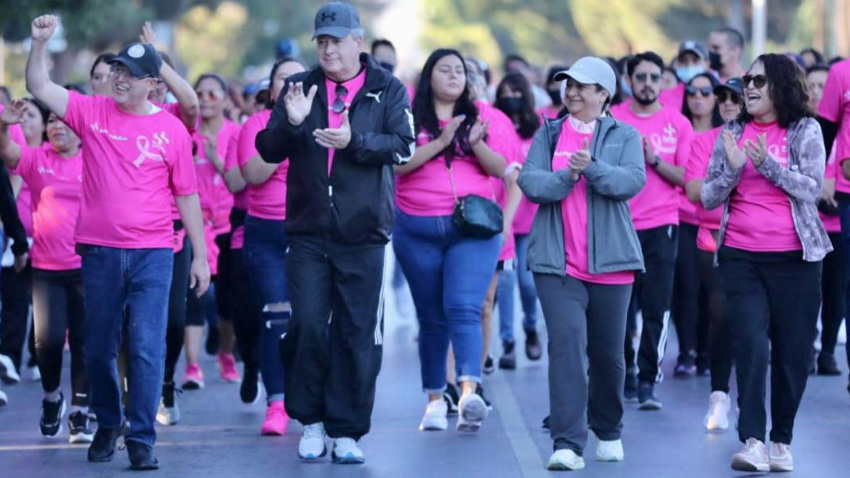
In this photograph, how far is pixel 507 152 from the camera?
36.3 ft

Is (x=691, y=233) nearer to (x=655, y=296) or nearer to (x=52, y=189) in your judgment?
(x=655, y=296)

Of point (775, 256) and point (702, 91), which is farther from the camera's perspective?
point (702, 91)

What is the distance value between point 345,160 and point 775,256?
86.1 inches

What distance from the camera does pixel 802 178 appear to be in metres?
8.90

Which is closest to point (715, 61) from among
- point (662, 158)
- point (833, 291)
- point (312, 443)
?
point (833, 291)

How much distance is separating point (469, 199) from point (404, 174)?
46 cm

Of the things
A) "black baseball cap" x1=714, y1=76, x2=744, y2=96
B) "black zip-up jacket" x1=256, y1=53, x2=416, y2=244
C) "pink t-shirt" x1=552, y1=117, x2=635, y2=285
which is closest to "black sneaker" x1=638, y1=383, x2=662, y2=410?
"black baseball cap" x1=714, y1=76, x2=744, y2=96

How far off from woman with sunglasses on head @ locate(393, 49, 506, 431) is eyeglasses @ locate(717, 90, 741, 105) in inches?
53.5

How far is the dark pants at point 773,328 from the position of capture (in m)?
9.01

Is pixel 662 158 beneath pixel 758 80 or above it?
beneath

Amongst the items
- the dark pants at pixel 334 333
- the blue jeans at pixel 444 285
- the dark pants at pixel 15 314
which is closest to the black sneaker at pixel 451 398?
the blue jeans at pixel 444 285

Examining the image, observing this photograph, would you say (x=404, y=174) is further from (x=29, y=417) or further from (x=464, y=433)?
(x=29, y=417)

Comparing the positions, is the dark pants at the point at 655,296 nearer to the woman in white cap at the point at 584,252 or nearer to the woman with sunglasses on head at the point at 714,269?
the woman with sunglasses on head at the point at 714,269

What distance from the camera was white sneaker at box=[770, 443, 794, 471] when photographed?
9.05 meters
